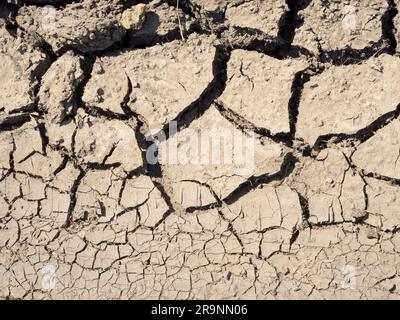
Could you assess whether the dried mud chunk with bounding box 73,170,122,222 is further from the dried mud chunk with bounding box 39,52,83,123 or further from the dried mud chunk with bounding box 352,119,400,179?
the dried mud chunk with bounding box 352,119,400,179

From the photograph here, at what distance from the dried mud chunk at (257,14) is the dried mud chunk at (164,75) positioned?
0.63 ft

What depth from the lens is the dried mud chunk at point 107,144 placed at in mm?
3262

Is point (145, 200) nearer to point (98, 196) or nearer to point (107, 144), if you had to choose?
point (98, 196)

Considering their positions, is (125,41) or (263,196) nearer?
(263,196)

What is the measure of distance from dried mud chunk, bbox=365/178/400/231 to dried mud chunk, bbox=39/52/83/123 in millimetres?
1619

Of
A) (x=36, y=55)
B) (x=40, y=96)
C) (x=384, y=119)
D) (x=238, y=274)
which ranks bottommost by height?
(x=238, y=274)

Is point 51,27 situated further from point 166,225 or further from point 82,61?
point 166,225

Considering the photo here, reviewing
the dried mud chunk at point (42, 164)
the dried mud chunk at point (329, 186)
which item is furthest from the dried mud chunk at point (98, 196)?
the dried mud chunk at point (329, 186)

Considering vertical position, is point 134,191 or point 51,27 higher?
point 51,27

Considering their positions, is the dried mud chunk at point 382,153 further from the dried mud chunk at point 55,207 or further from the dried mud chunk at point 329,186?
the dried mud chunk at point 55,207

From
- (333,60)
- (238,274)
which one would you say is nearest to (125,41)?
(333,60)

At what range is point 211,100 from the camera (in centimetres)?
330

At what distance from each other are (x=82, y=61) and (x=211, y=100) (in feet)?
2.43

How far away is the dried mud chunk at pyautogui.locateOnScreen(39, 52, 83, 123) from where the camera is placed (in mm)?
3348
